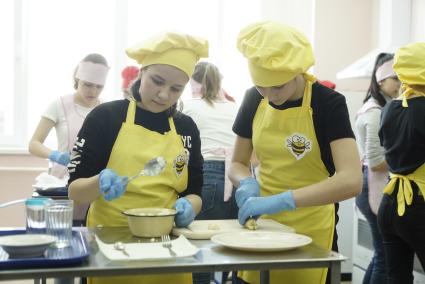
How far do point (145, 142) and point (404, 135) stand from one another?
39.6 inches

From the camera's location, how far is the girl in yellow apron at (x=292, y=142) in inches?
52.8

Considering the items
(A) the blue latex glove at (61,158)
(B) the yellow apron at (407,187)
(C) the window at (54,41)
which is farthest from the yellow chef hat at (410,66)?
(C) the window at (54,41)

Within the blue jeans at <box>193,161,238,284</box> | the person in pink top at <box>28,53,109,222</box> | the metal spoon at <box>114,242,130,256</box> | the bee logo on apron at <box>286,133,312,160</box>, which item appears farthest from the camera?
the person in pink top at <box>28,53,109,222</box>

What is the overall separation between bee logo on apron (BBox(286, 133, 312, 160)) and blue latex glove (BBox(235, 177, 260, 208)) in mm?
143

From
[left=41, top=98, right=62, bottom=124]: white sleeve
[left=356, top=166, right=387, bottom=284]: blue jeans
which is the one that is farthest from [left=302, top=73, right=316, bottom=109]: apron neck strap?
[left=41, top=98, right=62, bottom=124]: white sleeve

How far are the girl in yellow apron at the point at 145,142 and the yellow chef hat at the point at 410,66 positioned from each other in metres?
0.88

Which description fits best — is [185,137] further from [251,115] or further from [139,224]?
[139,224]

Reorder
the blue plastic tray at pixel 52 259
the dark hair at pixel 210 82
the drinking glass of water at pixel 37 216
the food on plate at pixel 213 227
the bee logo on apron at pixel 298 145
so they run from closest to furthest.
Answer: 1. the blue plastic tray at pixel 52 259
2. the drinking glass of water at pixel 37 216
3. the food on plate at pixel 213 227
4. the bee logo on apron at pixel 298 145
5. the dark hair at pixel 210 82

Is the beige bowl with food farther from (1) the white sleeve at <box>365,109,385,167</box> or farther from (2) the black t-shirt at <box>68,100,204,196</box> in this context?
(1) the white sleeve at <box>365,109,385,167</box>

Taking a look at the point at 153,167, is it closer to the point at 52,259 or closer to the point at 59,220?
the point at 59,220

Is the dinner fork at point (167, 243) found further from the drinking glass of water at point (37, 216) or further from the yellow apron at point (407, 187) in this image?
the yellow apron at point (407, 187)

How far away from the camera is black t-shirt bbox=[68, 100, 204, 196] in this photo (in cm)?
138

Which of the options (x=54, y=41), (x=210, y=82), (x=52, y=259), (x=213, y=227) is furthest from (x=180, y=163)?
(x=54, y=41)

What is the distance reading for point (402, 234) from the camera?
1966 millimetres
